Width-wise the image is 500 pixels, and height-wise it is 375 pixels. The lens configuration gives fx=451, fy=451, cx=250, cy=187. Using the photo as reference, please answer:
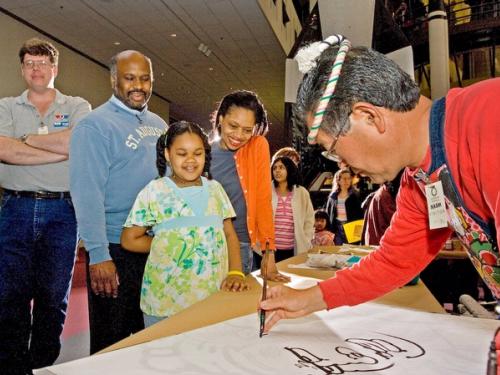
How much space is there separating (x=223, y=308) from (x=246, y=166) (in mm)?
895

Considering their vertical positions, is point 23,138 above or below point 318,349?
above

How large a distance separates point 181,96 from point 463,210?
10599 millimetres

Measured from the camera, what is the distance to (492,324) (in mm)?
976

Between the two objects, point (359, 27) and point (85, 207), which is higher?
point (359, 27)

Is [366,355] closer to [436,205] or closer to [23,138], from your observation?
[436,205]

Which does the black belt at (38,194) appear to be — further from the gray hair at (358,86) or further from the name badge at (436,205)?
the name badge at (436,205)

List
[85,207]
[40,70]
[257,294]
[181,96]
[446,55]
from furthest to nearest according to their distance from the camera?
1. [181,96]
2. [446,55]
3. [40,70]
4. [85,207]
5. [257,294]

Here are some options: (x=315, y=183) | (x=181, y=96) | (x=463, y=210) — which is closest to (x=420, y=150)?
(x=463, y=210)

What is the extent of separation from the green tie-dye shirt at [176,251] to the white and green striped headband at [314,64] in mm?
652

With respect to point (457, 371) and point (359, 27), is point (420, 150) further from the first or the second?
point (359, 27)

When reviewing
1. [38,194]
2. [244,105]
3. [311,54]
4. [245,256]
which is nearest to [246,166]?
[244,105]

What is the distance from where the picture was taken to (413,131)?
0.79 m

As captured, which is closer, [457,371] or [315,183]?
[457,371]

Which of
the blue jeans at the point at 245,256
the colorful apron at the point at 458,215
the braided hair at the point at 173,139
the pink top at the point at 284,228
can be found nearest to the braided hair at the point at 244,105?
the braided hair at the point at 173,139
